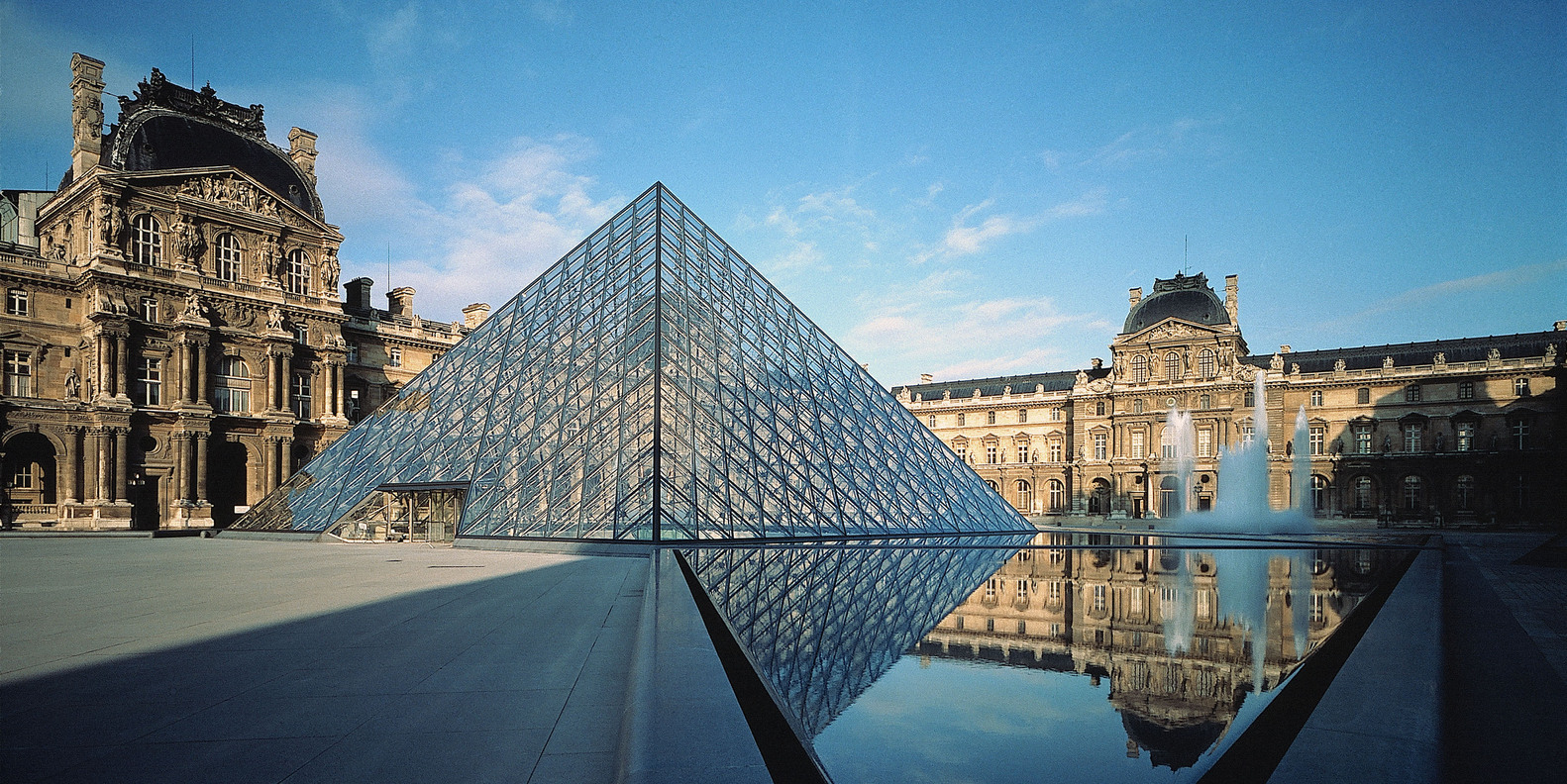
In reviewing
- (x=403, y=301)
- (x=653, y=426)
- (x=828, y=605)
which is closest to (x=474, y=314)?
(x=403, y=301)

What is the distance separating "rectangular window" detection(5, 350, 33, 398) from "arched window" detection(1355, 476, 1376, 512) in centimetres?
5777

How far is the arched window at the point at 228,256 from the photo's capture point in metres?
34.6

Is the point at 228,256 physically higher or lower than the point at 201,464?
higher

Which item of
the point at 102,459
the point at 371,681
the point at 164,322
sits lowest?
the point at 371,681

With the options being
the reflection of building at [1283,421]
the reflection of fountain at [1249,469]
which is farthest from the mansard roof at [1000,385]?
the reflection of fountain at [1249,469]

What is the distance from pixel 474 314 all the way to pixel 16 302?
1909 cm

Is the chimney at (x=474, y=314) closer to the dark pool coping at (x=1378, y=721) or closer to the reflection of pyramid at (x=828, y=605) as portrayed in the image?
the reflection of pyramid at (x=828, y=605)

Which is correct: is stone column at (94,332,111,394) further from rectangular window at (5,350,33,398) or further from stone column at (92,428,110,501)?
rectangular window at (5,350,33,398)

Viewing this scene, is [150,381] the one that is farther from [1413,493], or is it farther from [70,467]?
[1413,493]

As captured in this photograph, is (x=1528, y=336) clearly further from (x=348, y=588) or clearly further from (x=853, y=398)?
(x=348, y=588)

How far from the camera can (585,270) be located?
23672mm

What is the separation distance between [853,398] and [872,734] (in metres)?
19.1

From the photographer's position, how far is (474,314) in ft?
153

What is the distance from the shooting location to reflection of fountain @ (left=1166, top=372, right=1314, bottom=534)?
1730 inches
